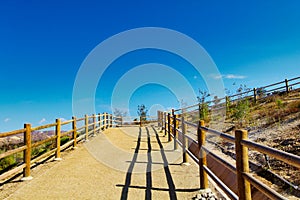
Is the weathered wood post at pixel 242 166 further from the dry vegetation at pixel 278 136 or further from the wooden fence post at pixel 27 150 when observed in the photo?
the wooden fence post at pixel 27 150

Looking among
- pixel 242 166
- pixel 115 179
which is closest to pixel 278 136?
pixel 115 179

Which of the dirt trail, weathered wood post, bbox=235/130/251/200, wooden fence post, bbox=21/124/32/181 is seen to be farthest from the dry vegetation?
wooden fence post, bbox=21/124/32/181

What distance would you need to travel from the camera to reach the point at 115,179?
468 centimetres

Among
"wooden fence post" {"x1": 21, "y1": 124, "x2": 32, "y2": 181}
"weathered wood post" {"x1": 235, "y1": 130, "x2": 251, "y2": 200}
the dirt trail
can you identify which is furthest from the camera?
"wooden fence post" {"x1": 21, "y1": 124, "x2": 32, "y2": 181}

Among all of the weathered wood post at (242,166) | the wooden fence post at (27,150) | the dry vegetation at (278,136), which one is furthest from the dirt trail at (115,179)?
the dry vegetation at (278,136)

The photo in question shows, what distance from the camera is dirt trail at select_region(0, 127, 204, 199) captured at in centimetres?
387

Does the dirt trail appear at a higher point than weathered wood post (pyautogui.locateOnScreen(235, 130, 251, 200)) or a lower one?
lower

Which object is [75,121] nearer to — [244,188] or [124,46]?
[244,188]

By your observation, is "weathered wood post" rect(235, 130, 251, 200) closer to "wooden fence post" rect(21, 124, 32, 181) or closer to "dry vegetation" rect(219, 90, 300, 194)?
"dry vegetation" rect(219, 90, 300, 194)

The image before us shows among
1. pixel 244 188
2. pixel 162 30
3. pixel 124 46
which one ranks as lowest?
pixel 244 188

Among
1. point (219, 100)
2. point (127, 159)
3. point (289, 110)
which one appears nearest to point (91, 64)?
point (219, 100)

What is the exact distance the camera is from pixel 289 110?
10.0m

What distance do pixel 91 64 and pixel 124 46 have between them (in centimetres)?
372

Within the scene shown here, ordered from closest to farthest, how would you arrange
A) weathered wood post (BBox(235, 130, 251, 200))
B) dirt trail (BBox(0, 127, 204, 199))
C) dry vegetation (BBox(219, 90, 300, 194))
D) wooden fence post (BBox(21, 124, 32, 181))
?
weathered wood post (BBox(235, 130, 251, 200)) → dirt trail (BBox(0, 127, 204, 199)) → wooden fence post (BBox(21, 124, 32, 181)) → dry vegetation (BBox(219, 90, 300, 194))
